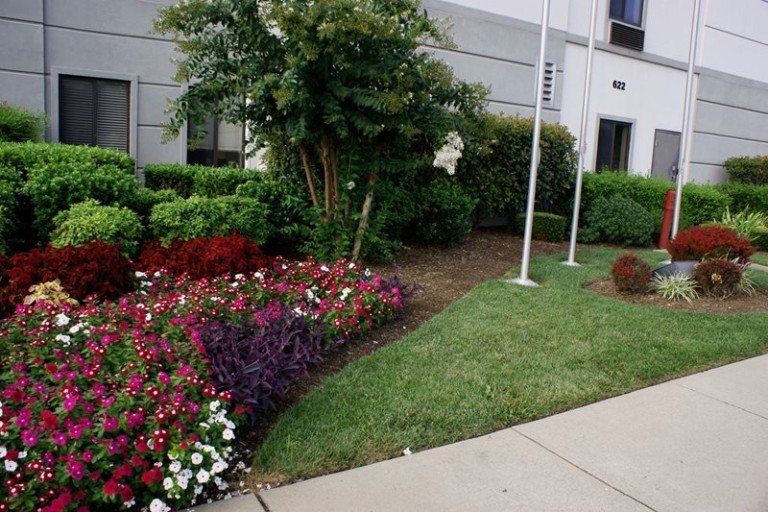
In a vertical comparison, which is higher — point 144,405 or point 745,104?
point 745,104

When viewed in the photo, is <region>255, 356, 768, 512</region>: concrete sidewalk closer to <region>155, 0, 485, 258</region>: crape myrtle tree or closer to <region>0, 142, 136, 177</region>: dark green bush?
<region>155, 0, 485, 258</region>: crape myrtle tree

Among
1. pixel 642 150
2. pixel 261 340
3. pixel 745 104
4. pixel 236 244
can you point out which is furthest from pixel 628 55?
A: pixel 261 340

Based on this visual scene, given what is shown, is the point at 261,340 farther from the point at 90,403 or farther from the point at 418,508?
the point at 418,508

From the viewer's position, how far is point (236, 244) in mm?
6434

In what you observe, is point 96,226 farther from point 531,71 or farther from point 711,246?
point 531,71

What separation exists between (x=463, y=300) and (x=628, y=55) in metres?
10.7

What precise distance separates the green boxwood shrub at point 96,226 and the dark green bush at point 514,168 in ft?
18.1

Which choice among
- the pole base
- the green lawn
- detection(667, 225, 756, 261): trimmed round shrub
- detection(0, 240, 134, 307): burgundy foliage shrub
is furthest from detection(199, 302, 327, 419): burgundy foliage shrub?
detection(667, 225, 756, 261): trimmed round shrub

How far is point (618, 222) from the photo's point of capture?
459 inches

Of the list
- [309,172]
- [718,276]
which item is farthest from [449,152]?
[718,276]

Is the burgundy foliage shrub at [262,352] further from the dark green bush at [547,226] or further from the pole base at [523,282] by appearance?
the dark green bush at [547,226]

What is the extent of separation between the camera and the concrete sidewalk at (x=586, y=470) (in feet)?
10.8

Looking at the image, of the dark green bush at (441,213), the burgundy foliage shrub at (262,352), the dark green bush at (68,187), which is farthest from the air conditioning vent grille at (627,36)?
the burgundy foliage shrub at (262,352)

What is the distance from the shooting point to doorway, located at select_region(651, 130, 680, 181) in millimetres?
16016
